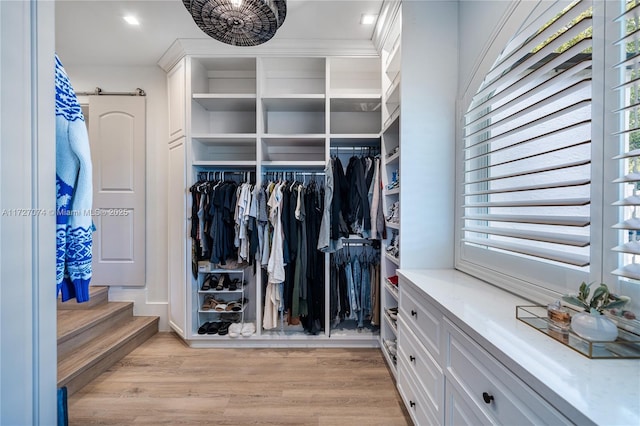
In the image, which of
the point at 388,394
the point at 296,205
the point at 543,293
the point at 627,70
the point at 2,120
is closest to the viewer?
the point at 2,120

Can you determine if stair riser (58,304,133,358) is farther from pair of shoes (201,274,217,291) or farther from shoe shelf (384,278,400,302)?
shoe shelf (384,278,400,302)

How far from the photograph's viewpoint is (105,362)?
1.98 metres

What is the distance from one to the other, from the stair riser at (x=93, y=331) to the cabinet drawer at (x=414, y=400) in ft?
7.81

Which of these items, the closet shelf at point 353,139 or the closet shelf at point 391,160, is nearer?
the closet shelf at point 391,160

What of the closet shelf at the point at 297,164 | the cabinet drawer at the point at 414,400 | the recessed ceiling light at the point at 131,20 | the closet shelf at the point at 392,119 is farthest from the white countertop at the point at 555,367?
the recessed ceiling light at the point at 131,20

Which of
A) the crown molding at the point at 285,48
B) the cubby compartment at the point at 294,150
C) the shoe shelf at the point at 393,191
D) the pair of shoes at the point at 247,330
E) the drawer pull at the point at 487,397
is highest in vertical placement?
Result: the crown molding at the point at 285,48

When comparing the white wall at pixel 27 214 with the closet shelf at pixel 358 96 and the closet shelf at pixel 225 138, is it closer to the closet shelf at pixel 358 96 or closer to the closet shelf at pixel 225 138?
the closet shelf at pixel 225 138

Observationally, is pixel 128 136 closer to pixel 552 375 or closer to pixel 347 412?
pixel 347 412

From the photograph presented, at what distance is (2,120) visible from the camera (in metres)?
0.56

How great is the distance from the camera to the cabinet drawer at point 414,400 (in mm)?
1203

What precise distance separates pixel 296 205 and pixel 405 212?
0.90 m

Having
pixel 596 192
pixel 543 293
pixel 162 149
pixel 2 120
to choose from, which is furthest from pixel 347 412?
pixel 162 149

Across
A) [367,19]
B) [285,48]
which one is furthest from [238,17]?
[367,19]

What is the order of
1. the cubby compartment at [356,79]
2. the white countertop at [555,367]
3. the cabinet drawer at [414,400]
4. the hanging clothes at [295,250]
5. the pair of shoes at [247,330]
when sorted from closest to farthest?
1. the white countertop at [555,367]
2. the cabinet drawer at [414,400]
3. the hanging clothes at [295,250]
4. the pair of shoes at [247,330]
5. the cubby compartment at [356,79]
